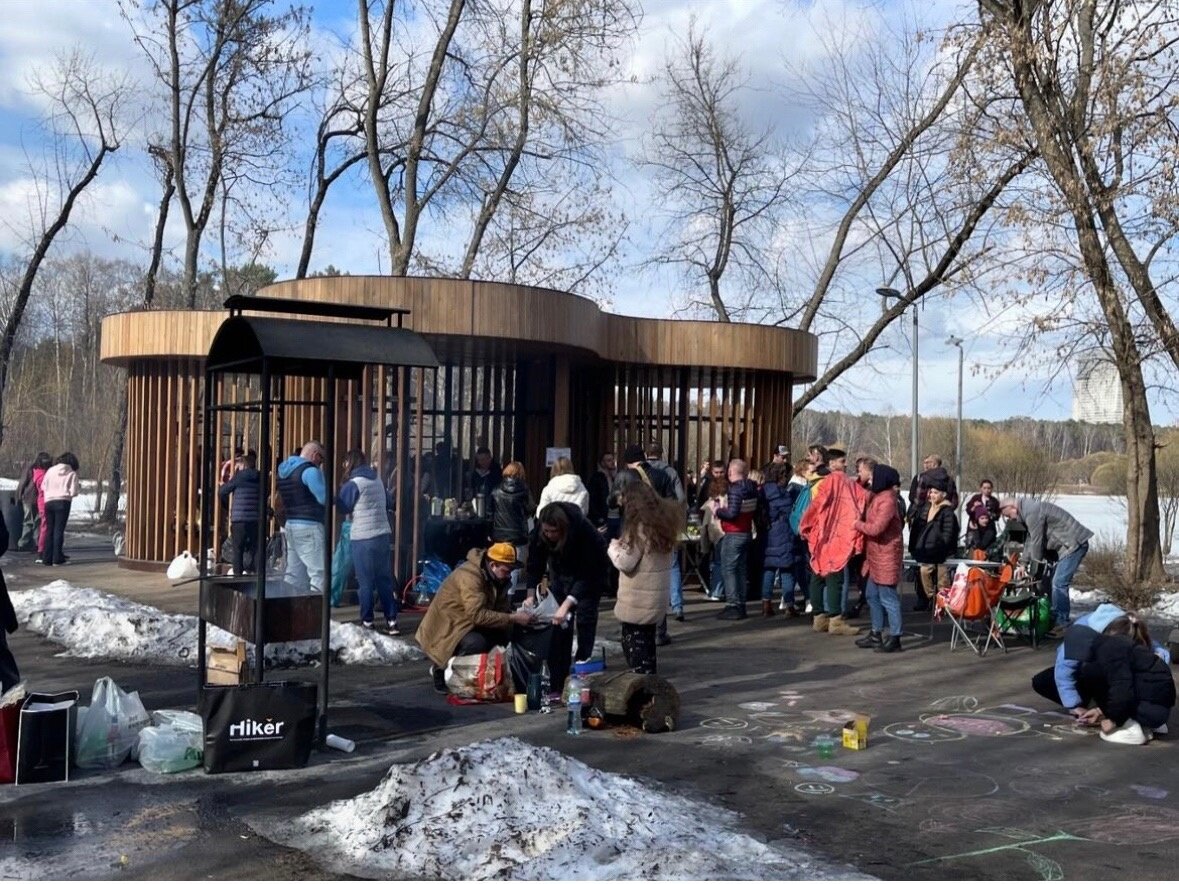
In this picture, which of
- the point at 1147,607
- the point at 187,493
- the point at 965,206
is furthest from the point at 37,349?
the point at 1147,607

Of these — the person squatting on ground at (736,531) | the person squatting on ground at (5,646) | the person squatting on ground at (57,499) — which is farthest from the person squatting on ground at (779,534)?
the person squatting on ground at (57,499)

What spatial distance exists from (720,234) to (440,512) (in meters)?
14.9

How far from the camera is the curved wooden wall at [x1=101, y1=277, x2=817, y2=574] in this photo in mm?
14500

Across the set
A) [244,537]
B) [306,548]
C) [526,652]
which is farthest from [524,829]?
[244,537]

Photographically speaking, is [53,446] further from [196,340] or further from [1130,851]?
[1130,851]

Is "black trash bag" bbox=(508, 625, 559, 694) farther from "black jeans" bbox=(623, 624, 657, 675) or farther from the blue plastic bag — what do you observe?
the blue plastic bag

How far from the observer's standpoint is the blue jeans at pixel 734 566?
42.6 feet

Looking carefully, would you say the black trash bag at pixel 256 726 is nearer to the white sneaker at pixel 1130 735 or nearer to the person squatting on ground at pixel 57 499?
the white sneaker at pixel 1130 735

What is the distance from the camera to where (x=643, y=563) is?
8898 millimetres

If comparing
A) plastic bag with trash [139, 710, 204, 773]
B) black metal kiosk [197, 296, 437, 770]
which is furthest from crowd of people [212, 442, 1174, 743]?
plastic bag with trash [139, 710, 204, 773]

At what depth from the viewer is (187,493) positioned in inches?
644

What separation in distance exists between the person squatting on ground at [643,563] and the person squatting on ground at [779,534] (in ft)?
14.2

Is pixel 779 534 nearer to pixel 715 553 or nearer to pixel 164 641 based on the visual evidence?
pixel 715 553

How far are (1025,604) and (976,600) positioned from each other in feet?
2.32
